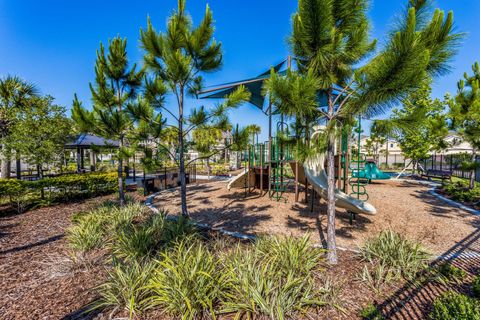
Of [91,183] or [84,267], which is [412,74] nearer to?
[84,267]

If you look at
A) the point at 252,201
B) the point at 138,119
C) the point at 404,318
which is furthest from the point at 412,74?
the point at 252,201

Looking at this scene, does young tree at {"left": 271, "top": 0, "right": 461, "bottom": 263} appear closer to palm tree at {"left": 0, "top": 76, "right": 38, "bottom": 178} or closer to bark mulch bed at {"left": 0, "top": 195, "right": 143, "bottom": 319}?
bark mulch bed at {"left": 0, "top": 195, "right": 143, "bottom": 319}

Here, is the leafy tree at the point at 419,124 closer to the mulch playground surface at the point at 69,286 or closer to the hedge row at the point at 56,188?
the mulch playground surface at the point at 69,286

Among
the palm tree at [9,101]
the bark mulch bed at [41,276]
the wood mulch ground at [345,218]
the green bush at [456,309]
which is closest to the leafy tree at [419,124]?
the green bush at [456,309]

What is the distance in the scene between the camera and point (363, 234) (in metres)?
4.36

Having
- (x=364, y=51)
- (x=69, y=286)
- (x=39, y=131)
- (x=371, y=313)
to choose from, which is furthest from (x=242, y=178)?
(x=39, y=131)

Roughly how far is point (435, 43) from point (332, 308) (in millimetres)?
3039

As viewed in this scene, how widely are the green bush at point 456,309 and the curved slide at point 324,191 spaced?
6.88 feet

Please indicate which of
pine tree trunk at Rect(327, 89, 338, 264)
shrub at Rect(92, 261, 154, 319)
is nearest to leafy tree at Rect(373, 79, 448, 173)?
pine tree trunk at Rect(327, 89, 338, 264)

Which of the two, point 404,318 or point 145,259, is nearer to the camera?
point 404,318

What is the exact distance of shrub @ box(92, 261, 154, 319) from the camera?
85.7 inches

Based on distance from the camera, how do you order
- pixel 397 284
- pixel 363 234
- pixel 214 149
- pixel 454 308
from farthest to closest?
pixel 214 149 → pixel 363 234 → pixel 397 284 → pixel 454 308

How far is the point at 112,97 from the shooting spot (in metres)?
5.86

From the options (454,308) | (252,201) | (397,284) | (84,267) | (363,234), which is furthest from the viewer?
(252,201)
